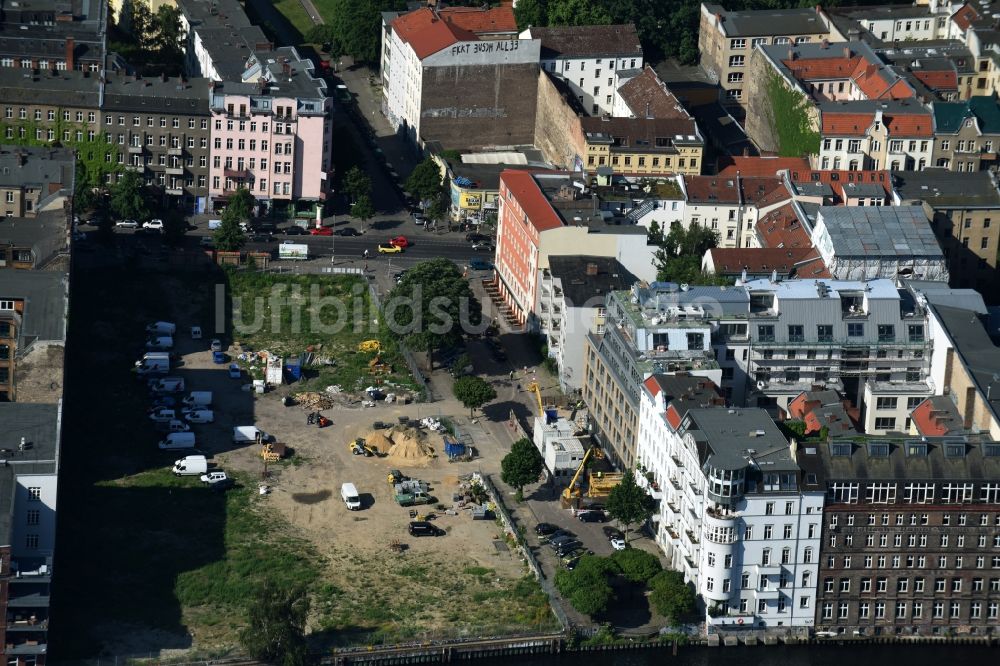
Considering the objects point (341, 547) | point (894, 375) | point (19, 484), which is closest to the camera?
point (19, 484)

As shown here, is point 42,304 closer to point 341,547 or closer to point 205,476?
point 205,476

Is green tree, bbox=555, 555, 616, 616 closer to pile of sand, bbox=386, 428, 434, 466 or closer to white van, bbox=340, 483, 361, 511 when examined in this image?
white van, bbox=340, 483, 361, 511

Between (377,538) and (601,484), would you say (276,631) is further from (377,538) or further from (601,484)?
(601,484)

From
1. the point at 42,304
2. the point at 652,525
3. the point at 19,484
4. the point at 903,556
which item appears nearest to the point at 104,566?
the point at 19,484

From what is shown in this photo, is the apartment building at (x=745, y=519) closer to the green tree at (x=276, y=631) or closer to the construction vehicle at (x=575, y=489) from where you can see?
the construction vehicle at (x=575, y=489)

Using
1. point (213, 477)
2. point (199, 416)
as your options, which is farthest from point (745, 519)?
point (199, 416)

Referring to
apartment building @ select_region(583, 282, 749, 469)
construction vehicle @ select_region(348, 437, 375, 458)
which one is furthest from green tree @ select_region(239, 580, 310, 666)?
apartment building @ select_region(583, 282, 749, 469)
